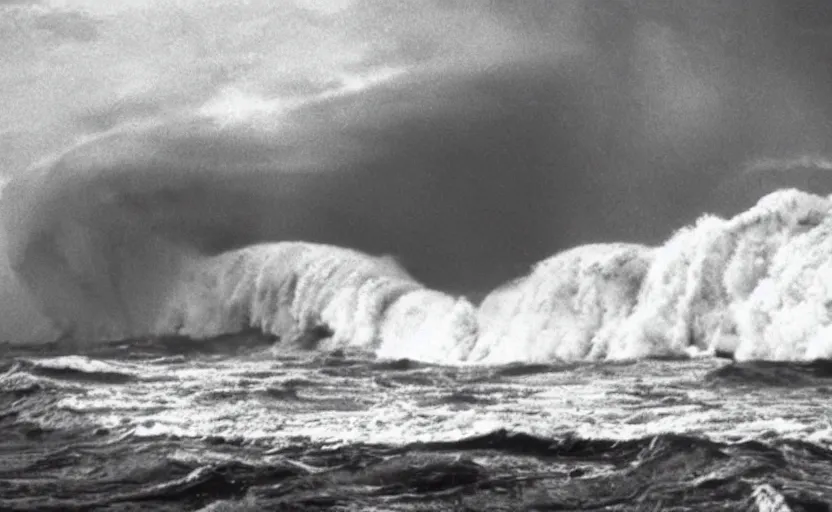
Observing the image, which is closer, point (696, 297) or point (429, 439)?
point (429, 439)

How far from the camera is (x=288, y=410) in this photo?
2089 cm

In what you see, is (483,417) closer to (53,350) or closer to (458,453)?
(458,453)

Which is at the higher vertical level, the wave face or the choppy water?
the wave face

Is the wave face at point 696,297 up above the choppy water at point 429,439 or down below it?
above

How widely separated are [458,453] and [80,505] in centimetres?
517

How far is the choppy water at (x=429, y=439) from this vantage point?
14.4m

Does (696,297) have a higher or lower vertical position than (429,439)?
higher

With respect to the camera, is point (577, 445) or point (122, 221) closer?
point (577, 445)

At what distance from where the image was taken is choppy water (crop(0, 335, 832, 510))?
47.1 feet

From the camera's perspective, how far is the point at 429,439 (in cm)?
1748

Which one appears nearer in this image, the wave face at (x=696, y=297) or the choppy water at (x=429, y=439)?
the choppy water at (x=429, y=439)

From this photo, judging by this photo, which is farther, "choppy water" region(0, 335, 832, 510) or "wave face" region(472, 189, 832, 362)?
"wave face" region(472, 189, 832, 362)

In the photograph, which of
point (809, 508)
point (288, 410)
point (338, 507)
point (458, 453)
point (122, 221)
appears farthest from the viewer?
point (122, 221)

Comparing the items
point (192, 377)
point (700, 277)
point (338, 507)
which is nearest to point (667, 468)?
point (338, 507)
